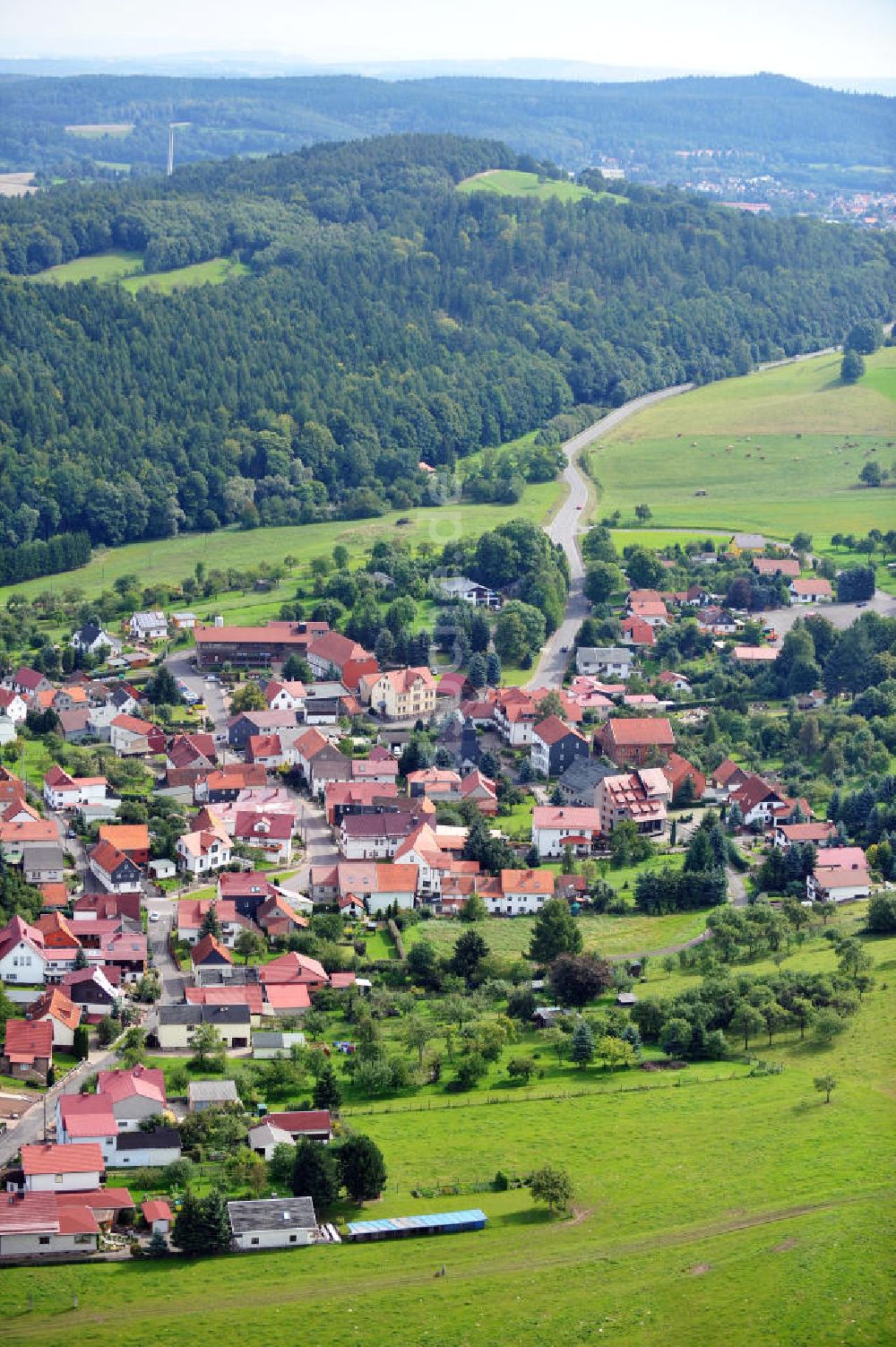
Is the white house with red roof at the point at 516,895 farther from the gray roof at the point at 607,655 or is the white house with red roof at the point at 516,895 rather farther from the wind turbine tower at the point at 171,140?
the wind turbine tower at the point at 171,140

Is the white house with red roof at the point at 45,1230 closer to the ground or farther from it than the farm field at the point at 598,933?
farther from it

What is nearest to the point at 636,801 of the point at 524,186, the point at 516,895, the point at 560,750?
the point at 560,750

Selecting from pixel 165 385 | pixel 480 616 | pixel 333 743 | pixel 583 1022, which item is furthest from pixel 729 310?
pixel 583 1022

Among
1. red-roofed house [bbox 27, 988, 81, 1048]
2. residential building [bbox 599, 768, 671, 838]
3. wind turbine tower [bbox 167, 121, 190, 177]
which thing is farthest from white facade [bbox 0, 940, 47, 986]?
wind turbine tower [bbox 167, 121, 190, 177]

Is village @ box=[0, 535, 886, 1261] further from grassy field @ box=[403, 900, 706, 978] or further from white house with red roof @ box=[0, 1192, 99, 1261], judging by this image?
grassy field @ box=[403, 900, 706, 978]

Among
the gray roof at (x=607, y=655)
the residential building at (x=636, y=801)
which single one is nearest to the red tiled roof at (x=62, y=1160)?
the residential building at (x=636, y=801)
